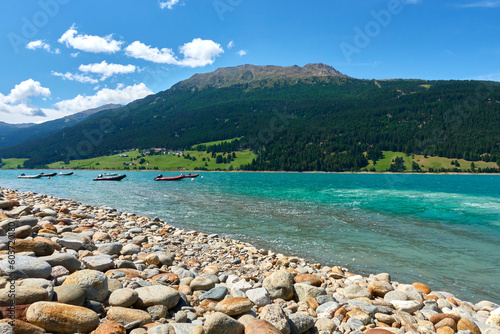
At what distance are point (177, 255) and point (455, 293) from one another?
1213cm

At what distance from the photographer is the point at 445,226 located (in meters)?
24.2

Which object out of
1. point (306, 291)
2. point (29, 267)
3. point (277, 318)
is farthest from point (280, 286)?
point (29, 267)

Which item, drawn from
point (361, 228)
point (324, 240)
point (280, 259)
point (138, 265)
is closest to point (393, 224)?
point (361, 228)

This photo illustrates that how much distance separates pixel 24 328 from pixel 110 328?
49.9 inches

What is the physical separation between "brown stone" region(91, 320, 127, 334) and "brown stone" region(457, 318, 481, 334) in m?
8.30

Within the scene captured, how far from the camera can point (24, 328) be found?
4.27 m

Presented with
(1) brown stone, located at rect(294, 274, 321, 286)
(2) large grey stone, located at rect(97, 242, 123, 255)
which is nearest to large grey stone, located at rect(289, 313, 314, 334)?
(1) brown stone, located at rect(294, 274, 321, 286)

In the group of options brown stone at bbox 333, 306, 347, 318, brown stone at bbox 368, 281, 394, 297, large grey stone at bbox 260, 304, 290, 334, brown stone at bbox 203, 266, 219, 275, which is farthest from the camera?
brown stone at bbox 203, 266, 219, 275

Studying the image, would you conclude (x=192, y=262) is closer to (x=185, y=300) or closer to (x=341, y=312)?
(x=185, y=300)

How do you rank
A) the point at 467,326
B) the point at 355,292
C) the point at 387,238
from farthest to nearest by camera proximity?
the point at 387,238 → the point at 355,292 → the point at 467,326

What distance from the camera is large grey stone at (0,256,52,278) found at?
19.4ft

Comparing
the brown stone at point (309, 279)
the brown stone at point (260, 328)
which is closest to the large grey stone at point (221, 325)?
the brown stone at point (260, 328)

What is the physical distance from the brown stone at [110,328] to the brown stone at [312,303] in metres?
5.13

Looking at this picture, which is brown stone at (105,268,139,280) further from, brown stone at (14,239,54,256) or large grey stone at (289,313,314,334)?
large grey stone at (289,313,314,334)
